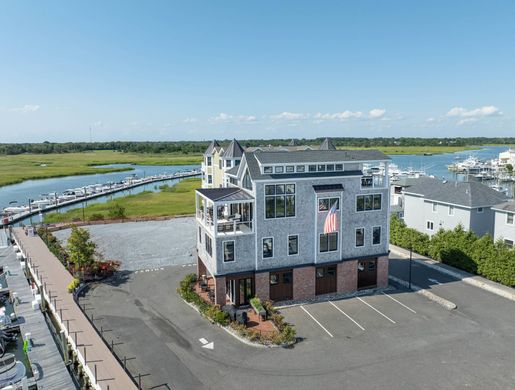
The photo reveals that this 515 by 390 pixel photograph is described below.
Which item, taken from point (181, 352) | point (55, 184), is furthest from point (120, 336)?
point (55, 184)

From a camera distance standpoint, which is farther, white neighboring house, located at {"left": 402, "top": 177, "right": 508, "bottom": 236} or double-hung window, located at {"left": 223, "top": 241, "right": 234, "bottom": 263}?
white neighboring house, located at {"left": 402, "top": 177, "right": 508, "bottom": 236}

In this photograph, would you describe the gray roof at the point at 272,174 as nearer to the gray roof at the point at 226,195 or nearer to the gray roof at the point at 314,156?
the gray roof at the point at 314,156

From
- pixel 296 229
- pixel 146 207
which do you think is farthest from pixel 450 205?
pixel 146 207

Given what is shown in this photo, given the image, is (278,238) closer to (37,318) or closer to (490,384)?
(490,384)

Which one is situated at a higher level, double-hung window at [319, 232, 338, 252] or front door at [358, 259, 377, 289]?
double-hung window at [319, 232, 338, 252]

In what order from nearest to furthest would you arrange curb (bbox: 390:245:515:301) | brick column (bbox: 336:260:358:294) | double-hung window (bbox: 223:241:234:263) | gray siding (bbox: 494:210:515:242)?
double-hung window (bbox: 223:241:234:263) < brick column (bbox: 336:260:358:294) < curb (bbox: 390:245:515:301) < gray siding (bbox: 494:210:515:242)

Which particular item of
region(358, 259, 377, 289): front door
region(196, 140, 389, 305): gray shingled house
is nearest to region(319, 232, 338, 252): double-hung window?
region(196, 140, 389, 305): gray shingled house

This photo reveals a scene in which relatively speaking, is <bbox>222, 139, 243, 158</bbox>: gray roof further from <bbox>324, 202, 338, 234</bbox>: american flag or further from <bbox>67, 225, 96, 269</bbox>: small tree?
<bbox>324, 202, 338, 234</bbox>: american flag
